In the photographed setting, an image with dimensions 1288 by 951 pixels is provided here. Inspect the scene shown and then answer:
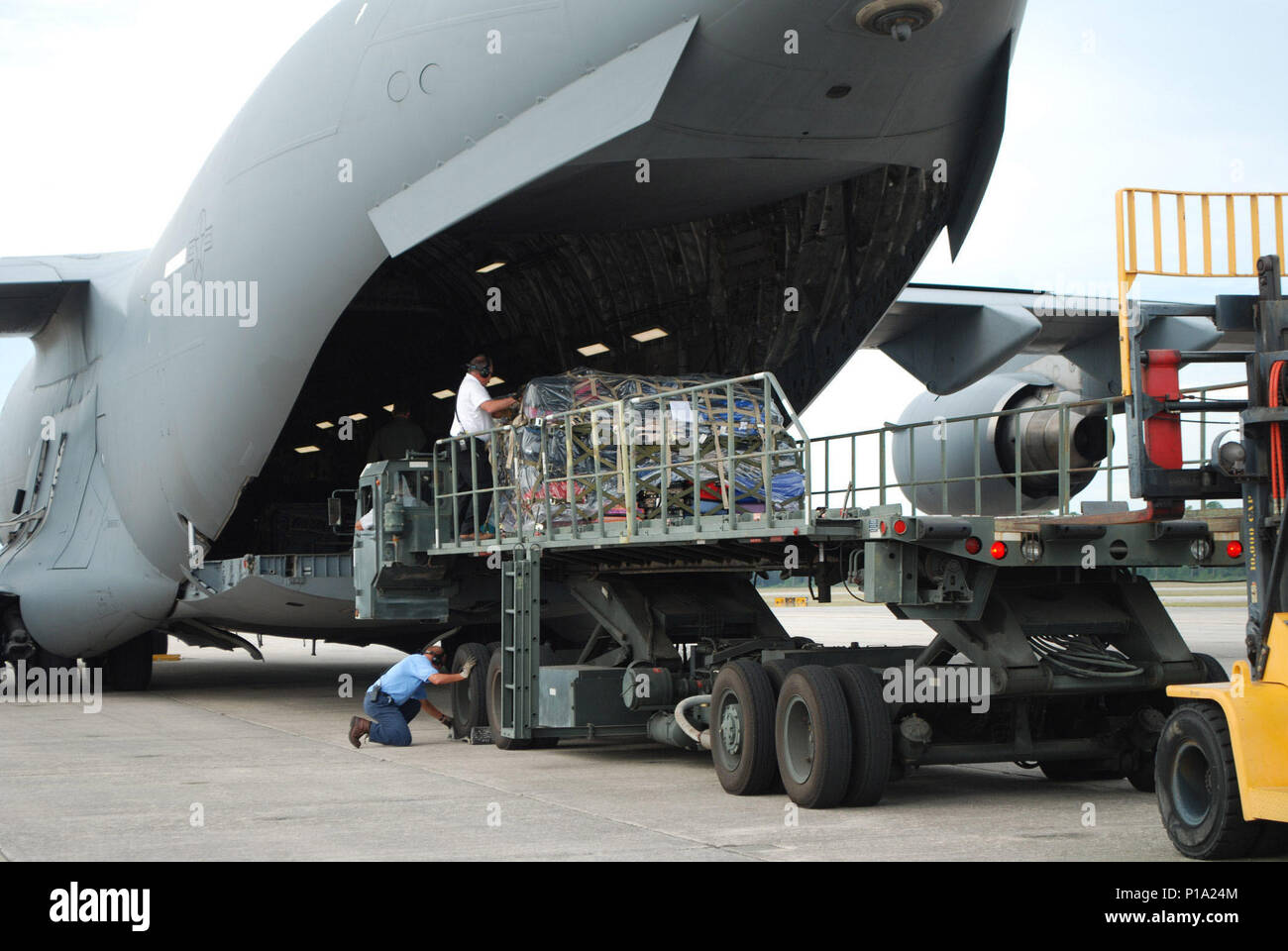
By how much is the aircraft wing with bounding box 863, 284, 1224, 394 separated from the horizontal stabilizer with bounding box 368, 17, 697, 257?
4725 millimetres

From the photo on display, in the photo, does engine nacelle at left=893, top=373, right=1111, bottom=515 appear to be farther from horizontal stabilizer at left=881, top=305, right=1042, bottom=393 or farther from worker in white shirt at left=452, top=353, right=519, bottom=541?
worker in white shirt at left=452, top=353, right=519, bottom=541

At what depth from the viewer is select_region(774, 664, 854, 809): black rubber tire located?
26.2 ft

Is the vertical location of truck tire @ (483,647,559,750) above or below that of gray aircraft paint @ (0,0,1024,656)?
below

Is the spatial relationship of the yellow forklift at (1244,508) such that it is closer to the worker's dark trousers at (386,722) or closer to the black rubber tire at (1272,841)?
the black rubber tire at (1272,841)

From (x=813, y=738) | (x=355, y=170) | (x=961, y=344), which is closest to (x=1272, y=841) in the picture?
(x=813, y=738)

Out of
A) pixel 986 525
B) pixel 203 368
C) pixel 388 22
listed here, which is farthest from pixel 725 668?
pixel 203 368

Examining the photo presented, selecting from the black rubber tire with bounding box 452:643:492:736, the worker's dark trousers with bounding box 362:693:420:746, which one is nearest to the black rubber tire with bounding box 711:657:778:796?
the black rubber tire with bounding box 452:643:492:736

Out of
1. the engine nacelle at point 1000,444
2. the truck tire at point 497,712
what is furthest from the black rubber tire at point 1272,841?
the truck tire at point 497,712

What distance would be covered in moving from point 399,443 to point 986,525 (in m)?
8.98

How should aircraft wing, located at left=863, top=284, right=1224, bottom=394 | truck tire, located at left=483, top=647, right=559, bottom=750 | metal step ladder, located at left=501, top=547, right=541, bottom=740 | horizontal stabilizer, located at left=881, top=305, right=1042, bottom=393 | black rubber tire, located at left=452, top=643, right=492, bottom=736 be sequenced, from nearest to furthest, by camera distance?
metal step ladder, located at left=501, top=547, right=541, bottom=740 < truck tire, located at left=483, top=647, right=559, bottom=750 < black rubber tire, located at left=452, top=643, right=492, bottom=736 < horizontal stabilizer, located at left=881, top=305, right=1042, bottom=393 < aircraft wing, located at left=863, top=284, right=1224, bottom=394

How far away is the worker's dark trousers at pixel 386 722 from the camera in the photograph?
1193 centimetres

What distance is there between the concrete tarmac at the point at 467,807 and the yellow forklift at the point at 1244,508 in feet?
1.80
